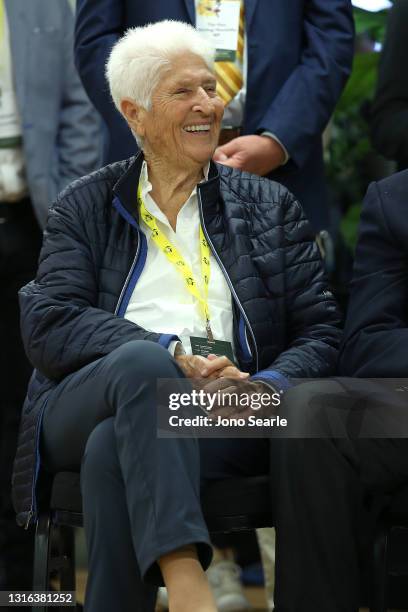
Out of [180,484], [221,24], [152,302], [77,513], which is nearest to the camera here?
[180,484]

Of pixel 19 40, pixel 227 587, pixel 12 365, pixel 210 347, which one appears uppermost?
pixel 19 40

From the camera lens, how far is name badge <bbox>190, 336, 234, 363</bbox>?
11.3 feet

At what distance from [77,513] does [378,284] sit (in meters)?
1.01

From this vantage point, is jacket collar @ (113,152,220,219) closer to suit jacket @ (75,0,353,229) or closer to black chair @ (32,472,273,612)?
suit jacket @ (75,0,353,229)

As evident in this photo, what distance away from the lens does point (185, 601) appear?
2.91 metres

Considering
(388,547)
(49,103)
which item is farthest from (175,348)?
(49,103)

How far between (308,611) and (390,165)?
3.24 m

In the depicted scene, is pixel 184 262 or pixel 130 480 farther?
pixel 184 262

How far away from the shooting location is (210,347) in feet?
11.4

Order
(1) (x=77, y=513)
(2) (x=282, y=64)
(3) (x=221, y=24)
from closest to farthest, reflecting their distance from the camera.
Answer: (1) (x=77, y=513), (3) (x=221, y=24), (2) (x=282, y=64)

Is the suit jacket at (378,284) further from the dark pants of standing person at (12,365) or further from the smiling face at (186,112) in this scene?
the dark pants of standing person at (12,365)

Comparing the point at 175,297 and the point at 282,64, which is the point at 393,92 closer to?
the point at 282,64

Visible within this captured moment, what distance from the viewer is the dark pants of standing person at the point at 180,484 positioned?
3004 millimetres

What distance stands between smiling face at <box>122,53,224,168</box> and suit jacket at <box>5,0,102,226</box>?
3.36ft
